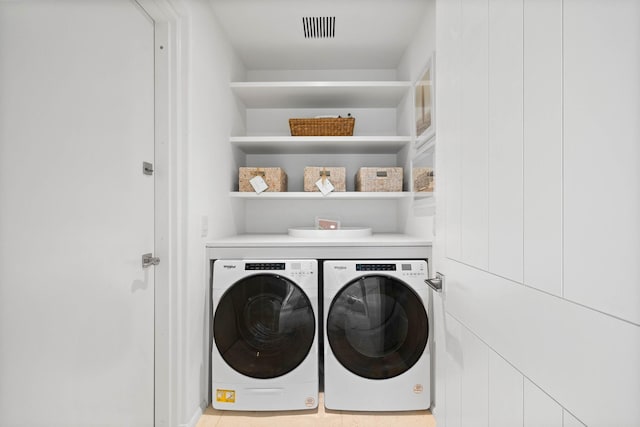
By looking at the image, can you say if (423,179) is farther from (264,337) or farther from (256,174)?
(264,337)

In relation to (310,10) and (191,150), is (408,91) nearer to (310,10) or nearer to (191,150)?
(310,10)

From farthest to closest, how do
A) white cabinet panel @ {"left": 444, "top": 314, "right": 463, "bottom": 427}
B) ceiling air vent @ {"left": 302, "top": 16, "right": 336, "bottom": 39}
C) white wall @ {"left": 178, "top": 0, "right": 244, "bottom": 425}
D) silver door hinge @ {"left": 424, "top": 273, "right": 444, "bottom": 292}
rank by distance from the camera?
1. ceiling air vent @ {"left": 302, "top": 16, "right": 336, "bottom": 39}
2. white wall @ {"left": 178, "top": 0, "right": 244, "bottom": 425}
3. silver door hinge @ {"left": 424, "top": 273, "right": 444, "bottom": 292}
4. white cabinet panel @ {"left": 444, "top": 314, "right": 463, "bottom": 427}

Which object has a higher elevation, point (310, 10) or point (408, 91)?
point (310, 10)

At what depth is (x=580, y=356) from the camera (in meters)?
0.41

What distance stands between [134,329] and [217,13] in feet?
5.77

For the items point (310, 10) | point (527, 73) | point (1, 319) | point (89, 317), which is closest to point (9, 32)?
point (1, 319)

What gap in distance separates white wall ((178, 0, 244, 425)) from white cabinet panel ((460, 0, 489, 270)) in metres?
1.29

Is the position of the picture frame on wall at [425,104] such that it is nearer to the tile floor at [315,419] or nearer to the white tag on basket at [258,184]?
the white tag on basket at [258,184]

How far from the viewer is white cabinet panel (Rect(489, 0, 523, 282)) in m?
0.55

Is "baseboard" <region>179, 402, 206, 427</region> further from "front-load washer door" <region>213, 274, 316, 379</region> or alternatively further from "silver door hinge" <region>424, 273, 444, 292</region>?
"silver door hinge" <region>424, 273, 444, 292</region>

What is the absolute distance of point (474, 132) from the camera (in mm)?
718

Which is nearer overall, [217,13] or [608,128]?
[608,128]

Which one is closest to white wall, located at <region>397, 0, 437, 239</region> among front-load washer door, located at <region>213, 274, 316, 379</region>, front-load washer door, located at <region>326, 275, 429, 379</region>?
front-load washer door, located at <region>326, 275, 429, 379</region>

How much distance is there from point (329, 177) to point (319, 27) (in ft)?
3.16
